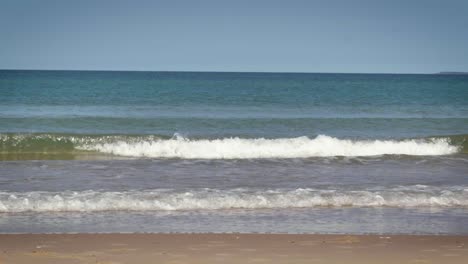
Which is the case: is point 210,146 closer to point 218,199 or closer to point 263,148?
point 263,148

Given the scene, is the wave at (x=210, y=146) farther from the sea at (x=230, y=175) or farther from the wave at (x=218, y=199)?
the wave at (x=218, y=199)

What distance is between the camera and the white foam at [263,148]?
63.5 ft

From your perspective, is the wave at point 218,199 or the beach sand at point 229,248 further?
the wave at point 218,199

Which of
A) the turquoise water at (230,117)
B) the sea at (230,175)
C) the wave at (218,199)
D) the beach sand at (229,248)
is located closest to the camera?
the beach sand at (229,248)

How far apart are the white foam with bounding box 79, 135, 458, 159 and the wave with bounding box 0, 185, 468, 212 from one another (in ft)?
21.7

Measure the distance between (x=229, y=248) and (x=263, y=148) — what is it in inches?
452

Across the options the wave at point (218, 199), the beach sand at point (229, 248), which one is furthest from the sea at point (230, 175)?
the beach sand at point (229, 248)

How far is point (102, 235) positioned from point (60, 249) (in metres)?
0.85

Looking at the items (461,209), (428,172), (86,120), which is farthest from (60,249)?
(86,120)

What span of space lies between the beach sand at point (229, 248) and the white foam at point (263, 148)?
9760mm

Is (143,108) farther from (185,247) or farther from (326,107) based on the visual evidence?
(185,247)

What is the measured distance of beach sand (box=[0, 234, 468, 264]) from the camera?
7906 millimetres

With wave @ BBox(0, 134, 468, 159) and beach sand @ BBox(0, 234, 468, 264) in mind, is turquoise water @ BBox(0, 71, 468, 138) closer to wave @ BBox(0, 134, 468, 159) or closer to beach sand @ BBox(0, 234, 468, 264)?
wave @ BBox(0, 134, 468, 159)

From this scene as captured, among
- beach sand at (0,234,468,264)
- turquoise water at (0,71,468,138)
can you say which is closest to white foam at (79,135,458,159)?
turquoise water at (0,71,468,138)
